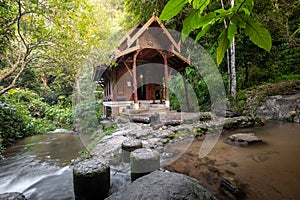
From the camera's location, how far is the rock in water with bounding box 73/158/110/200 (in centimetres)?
231

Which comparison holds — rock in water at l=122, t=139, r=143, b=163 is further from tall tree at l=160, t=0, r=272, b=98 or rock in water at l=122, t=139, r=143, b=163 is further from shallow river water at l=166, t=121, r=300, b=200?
tall tree at l=160, t=0, r=272, b=98

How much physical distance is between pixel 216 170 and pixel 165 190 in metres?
1.92

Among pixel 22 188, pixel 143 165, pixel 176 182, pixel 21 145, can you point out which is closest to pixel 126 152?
pixel 143 165

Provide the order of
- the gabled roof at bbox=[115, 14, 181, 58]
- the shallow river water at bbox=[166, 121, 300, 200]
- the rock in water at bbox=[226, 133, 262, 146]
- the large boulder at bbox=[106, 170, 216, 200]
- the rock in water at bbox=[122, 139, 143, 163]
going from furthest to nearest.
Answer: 1. the gabled roof at bbox=[115, 14, 181, 58]
2. the rock in water at bbox=[226, 133, 262, 146]
3. the rock in water at bbox=[122, 139, 143, 163]
4. the shallow river water at bbox=[166, 121, 300, 200]
5. the large boulder at bbox=[106, 170, 216, 200]

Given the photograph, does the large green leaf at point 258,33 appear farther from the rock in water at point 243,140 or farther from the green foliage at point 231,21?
the rock in water at point 243,140

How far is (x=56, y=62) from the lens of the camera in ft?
17.2

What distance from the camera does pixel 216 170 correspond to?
297 cm

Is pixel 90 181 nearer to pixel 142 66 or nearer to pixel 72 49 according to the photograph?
pixel 72 49

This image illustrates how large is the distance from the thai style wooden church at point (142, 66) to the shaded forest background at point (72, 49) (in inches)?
54.2

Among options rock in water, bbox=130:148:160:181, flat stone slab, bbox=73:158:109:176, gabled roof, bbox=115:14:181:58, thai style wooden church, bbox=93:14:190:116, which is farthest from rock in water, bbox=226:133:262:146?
gabled roof, bbox=115:14:181:58

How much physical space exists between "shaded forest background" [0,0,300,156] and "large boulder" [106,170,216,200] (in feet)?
5.20

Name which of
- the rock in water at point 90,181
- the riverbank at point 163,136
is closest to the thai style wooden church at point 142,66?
the riverbank at point 163,136

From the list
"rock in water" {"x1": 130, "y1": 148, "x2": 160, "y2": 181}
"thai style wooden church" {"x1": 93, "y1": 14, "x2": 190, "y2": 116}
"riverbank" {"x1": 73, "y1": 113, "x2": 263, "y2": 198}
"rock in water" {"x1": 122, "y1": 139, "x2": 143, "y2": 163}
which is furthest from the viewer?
"thai style wooden church" {"x1": 93, "y1": 14, "x2": 190, "y2": 116}

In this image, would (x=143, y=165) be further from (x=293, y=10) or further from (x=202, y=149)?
(x=293, y=10)
